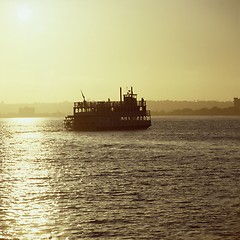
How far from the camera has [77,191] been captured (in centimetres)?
4269

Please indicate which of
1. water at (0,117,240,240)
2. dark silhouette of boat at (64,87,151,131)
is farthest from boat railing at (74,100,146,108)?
water at (0,117,240,240)

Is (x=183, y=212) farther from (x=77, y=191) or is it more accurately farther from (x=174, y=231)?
(x=77, y=191)

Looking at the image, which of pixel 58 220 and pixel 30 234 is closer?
pixel 30 234

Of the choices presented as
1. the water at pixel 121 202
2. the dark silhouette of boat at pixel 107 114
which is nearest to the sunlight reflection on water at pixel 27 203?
the water at pixel 121 202

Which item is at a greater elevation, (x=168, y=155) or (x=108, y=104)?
(x=108, y=104)

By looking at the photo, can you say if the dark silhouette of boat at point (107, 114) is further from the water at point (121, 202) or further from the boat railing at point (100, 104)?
the water at point (121, 202)

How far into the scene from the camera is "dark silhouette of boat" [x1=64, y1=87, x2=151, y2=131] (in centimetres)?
16375

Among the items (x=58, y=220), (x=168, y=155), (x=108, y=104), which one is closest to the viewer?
(x=58, y=220)

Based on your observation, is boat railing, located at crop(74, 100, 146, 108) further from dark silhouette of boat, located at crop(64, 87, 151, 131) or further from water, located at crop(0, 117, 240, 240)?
water, located at crop(0, 117, 240, 240)

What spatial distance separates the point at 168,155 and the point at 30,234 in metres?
55.4

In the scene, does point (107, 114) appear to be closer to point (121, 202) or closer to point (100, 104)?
point (100, 104)

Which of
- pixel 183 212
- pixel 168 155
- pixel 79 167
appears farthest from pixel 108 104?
pixel 183 212

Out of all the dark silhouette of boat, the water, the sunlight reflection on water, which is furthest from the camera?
the dark silhouette of boat

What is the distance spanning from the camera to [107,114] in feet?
536
